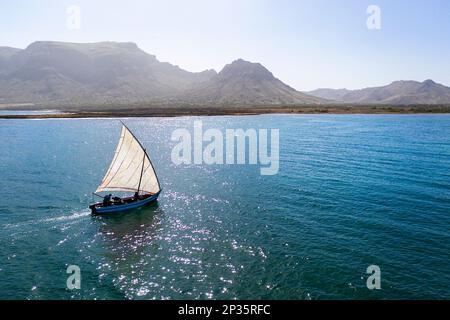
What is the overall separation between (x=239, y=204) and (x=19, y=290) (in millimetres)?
28787

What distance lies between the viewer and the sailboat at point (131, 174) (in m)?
49.3

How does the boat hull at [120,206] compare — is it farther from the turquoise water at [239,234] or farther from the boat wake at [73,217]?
the boat wake at [73,217]

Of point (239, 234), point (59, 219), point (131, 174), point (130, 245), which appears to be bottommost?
point (130, 245)

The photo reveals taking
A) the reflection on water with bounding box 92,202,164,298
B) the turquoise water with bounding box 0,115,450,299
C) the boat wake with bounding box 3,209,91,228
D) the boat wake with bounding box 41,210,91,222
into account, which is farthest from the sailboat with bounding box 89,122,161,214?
the boat wake with bounding box 3,209,91,228

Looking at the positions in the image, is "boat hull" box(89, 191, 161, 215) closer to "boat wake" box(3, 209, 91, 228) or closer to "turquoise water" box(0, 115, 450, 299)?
"turquoise water" box(0, 115, 450, 299)

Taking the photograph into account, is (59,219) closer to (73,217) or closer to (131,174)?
(73,217)

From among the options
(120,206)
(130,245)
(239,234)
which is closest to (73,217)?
(120,206)

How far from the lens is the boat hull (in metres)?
45.4

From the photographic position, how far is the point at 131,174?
51188 mm

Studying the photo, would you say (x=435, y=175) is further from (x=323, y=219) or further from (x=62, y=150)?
(x=62, y=150)

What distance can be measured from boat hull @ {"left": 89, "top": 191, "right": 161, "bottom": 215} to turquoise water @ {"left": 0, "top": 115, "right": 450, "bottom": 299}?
1.18 meters

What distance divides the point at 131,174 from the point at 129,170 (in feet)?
2.47

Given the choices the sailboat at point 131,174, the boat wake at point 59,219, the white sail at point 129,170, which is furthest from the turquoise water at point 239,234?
the white sail at point 129,170

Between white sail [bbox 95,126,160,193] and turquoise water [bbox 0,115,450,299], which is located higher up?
white sail [bbox 95,126,160,193]
